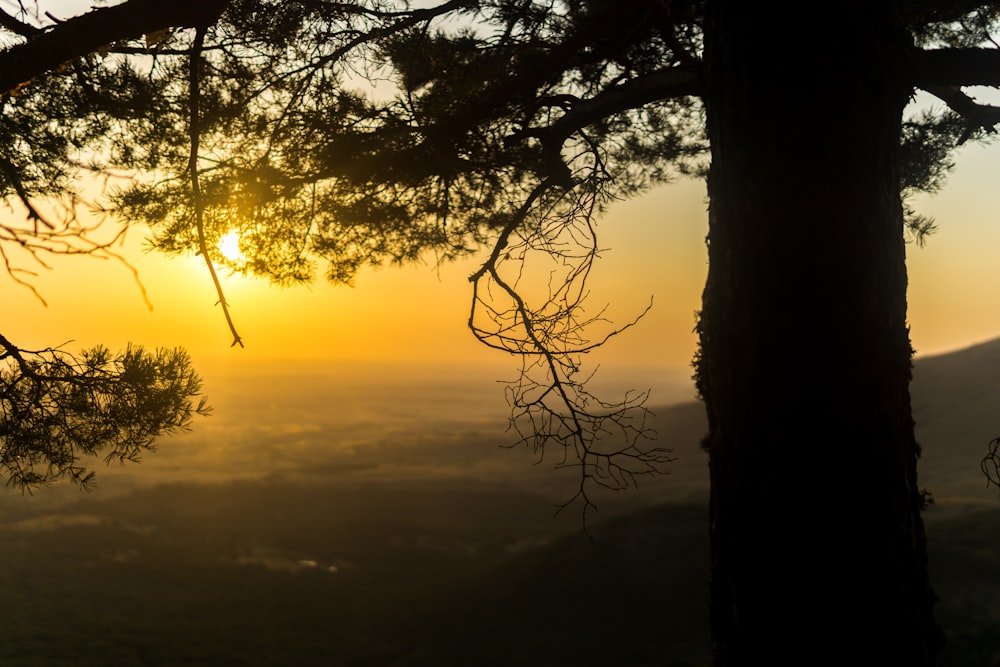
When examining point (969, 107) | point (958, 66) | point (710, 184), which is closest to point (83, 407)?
point (710, 184)

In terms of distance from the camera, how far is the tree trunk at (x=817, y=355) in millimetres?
2119

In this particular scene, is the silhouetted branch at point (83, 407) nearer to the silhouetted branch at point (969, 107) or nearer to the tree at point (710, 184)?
the tree at point (710, 184)

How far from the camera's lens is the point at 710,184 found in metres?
2.44

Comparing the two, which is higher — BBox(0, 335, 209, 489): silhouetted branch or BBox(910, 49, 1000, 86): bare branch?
BBox(910, 49, 1000, 86): bare branch

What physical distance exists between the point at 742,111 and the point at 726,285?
557 mm

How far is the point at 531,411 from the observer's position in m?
3.18

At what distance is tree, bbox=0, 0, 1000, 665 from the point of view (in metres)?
2.13

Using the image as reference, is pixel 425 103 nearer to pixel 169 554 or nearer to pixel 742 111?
pixel 742 111

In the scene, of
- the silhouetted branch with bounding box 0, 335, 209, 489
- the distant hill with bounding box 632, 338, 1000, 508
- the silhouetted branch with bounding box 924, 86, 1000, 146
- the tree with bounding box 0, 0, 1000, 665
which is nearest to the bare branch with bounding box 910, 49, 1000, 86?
the tree with bounding box 0, 0, 1000, 665

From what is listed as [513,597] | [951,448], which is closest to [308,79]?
[513,597]

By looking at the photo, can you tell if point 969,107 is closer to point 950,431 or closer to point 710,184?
point 710,184

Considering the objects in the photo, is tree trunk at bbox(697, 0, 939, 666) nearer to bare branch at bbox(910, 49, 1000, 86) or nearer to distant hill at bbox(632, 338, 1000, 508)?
bare branch at bbox(910, 49, 1000, 86)

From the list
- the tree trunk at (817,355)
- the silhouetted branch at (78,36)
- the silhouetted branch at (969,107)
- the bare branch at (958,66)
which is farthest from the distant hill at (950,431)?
the silhouetted branch at (78,36)

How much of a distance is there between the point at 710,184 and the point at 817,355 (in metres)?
0.71
